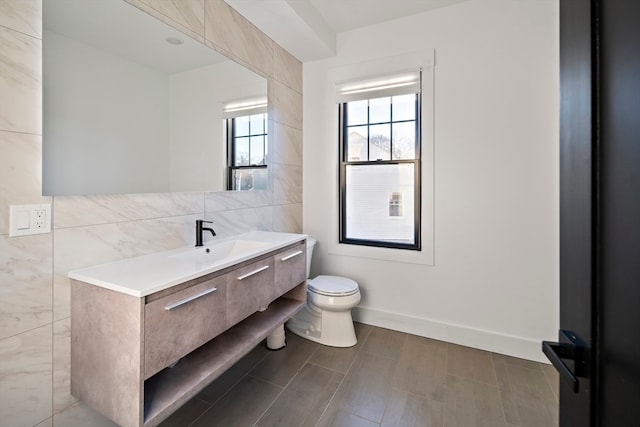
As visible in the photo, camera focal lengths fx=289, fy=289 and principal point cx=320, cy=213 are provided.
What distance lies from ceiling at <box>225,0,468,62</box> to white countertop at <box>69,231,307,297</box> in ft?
5.60

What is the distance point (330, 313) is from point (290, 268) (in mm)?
659

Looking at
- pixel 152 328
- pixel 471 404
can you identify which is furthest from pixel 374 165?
pixel 152 328

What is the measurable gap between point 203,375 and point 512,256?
2279mm

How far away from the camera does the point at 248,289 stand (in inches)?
62.6

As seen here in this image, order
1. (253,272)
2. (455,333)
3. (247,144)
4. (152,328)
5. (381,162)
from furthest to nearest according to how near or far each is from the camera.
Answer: (381,162)
(455,333)
(247,144)
(253,272)
(152,328)

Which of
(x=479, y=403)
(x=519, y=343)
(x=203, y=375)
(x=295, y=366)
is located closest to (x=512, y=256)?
(x=519, y=343)

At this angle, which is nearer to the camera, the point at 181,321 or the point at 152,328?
the point at 152,328

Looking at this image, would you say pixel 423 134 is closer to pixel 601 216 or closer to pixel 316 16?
pixel 316 16

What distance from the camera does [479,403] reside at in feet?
5.72

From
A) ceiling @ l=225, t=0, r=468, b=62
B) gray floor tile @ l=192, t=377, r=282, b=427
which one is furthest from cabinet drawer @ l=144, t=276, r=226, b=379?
ceiling @ l=225, t=0, r=468, b=62

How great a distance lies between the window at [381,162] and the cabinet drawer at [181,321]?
173cm

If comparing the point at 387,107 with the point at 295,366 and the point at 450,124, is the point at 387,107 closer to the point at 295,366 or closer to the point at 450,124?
the point at 450,124

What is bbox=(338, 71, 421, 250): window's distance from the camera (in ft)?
8.59

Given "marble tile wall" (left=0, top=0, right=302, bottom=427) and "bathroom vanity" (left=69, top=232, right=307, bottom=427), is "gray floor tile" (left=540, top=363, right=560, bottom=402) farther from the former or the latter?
"marble tile wall" (left=0, top=0, right=302, bottom=427)
